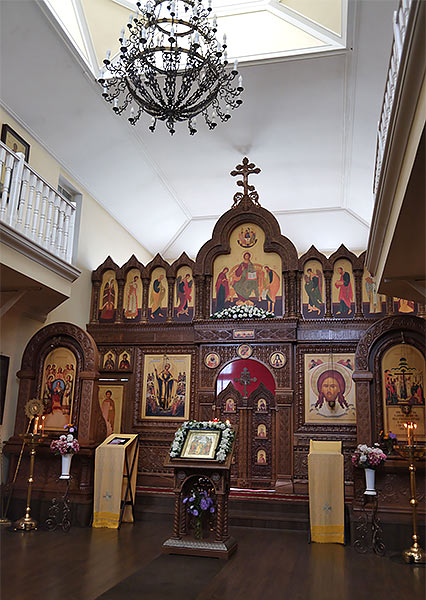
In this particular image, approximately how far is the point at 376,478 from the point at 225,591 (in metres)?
3.54

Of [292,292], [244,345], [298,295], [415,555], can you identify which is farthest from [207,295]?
[415,555]

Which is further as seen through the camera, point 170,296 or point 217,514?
point 170,296

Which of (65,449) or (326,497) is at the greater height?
(65,449)

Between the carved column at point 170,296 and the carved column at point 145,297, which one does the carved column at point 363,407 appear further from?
the carved column at point 145,297

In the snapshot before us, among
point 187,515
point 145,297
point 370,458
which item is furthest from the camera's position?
point 145,297

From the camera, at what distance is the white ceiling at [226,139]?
852cm

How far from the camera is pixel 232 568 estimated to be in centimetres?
641

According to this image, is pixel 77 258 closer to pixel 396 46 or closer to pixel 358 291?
pixel 358 291

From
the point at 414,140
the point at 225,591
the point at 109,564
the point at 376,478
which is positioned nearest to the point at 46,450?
the point at 109,564

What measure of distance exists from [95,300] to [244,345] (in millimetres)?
3370

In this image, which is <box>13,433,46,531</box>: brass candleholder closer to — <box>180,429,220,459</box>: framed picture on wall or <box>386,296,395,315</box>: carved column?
<box>180,429,220,459</box>: framed picture on wall

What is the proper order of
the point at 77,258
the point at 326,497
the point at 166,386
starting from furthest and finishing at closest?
the point at 77,258
the point at 166,386
the point at 326,497

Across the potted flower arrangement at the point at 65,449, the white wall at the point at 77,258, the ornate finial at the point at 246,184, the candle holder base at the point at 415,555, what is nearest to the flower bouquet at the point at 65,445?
the potted flower arrangement at the point at 65,449

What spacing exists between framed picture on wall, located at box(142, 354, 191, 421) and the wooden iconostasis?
0.02m
